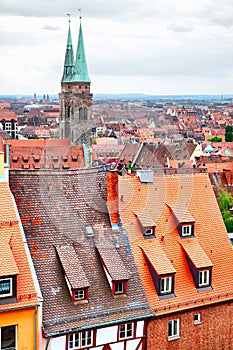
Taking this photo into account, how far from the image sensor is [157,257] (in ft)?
84.1

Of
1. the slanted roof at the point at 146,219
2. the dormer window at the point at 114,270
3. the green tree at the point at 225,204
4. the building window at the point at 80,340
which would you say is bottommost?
the green tree at the point at 225,204

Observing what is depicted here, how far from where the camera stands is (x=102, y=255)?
967 inches

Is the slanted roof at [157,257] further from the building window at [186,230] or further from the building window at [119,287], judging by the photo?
the building window at [119,287]

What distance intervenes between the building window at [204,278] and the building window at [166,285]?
1682 millimetres

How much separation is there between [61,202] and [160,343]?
772 centimetres

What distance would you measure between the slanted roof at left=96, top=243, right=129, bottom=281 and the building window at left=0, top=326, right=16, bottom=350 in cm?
481

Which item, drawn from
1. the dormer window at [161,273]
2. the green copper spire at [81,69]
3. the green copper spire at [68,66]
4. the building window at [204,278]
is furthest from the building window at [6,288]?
the green copper spire at [81,69]

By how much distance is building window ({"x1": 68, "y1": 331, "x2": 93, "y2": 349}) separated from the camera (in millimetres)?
22281

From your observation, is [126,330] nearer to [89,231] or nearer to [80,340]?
[80,340]

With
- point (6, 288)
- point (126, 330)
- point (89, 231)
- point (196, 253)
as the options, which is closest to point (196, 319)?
point (196, 253)

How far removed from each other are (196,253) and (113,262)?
4.54 m

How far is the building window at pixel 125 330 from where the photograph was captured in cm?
2347

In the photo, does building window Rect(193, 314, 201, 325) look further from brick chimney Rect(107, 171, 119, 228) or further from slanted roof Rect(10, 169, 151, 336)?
brick chimney Rect(107, 171, 119, 228)

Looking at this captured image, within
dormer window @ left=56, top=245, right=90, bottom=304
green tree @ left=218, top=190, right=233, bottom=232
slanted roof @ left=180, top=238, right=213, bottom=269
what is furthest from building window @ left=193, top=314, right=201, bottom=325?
green tree @ left=218, top=190, right=233, bottom=232
